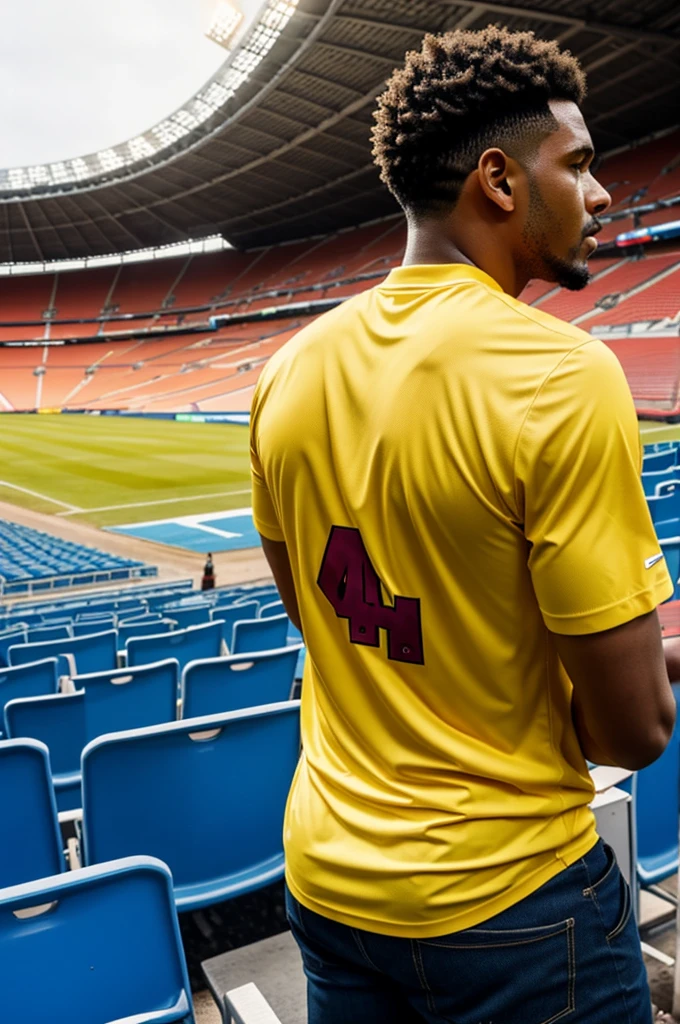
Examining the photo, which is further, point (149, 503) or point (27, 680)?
point (149, 503)

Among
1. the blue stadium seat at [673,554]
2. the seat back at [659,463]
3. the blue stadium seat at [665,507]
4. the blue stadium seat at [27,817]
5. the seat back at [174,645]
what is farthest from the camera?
the seat back at [659,463]

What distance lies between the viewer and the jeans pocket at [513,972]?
1079mm

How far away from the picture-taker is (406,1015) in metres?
1.22

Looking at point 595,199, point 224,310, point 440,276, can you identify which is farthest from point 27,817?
point 224,310

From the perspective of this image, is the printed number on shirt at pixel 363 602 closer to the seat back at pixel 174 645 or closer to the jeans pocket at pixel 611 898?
the jeans pocket at pixel 611 898

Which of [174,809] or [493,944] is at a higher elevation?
[493,944]

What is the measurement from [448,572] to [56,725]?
2742 mm

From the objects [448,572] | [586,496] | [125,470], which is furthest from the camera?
[125,470]

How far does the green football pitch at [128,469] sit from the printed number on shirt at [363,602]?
16.4m

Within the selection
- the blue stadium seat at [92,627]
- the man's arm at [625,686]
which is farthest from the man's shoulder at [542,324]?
the blue stadium seat at [92,627]

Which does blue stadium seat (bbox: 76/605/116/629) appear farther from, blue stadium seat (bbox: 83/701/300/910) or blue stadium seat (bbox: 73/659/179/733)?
blue stadium seat (bbox: 83/701/300/910)

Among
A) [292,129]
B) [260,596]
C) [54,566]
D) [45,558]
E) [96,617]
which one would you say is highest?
[292,129]

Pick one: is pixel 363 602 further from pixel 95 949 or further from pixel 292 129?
pixel 292 129

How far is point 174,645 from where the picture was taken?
504 centimetres
